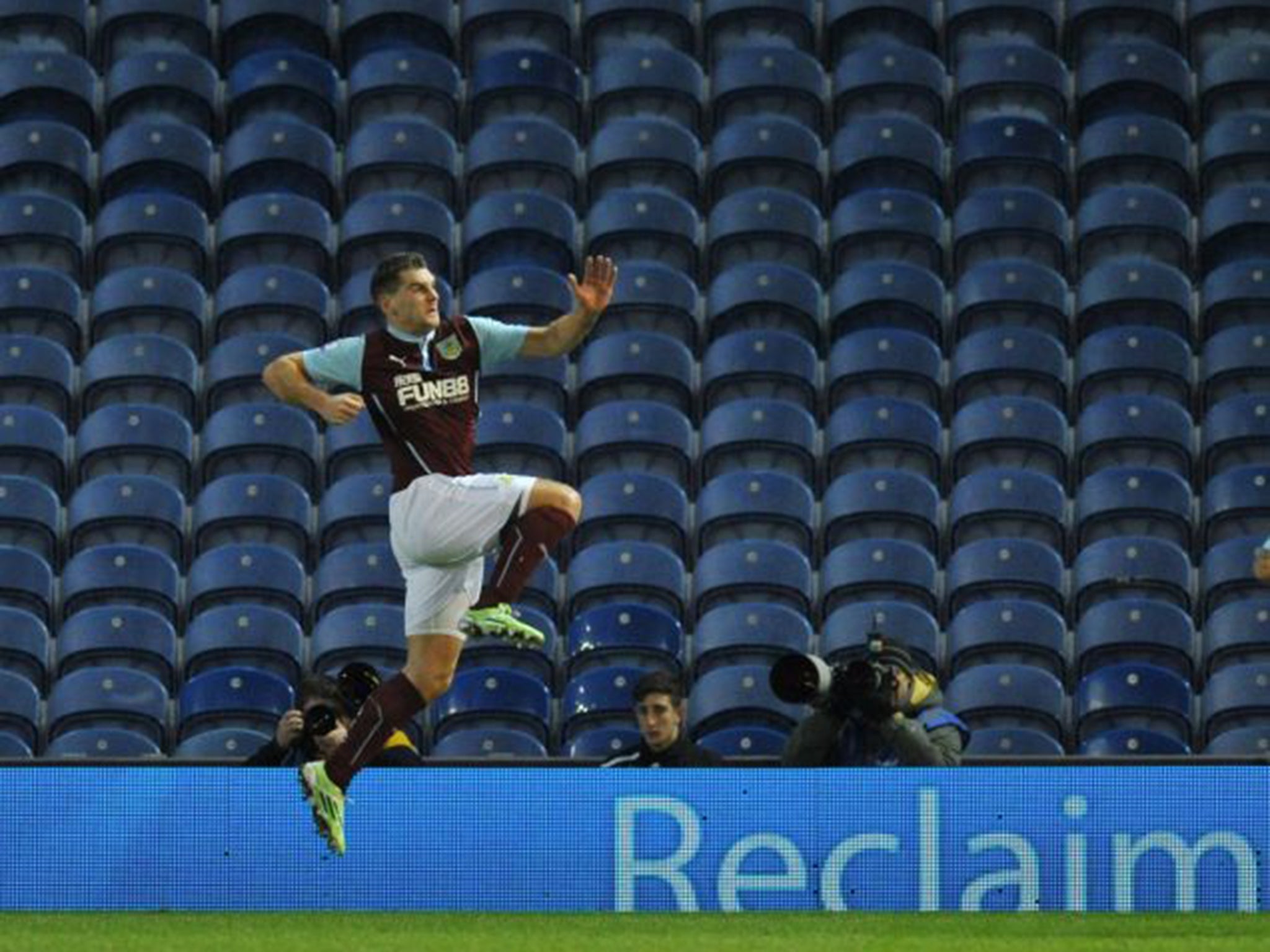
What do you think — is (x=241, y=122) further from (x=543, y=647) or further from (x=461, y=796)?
(x=461, y=796)

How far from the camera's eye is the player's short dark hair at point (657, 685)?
9586mm

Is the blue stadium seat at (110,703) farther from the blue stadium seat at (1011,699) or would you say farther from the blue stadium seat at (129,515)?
the blue stadium seat at (1011,699)

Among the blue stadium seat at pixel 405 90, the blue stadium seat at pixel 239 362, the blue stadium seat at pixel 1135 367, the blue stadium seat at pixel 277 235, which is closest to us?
the blue stadium seat at pixel 1135 367

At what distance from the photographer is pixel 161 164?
14.1 meters

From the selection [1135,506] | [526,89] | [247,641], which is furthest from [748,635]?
[526,89]

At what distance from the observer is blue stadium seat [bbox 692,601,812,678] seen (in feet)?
39.9

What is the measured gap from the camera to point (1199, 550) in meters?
12.7

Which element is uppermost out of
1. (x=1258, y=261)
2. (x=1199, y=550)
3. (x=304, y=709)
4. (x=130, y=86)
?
(x=130, y=86)

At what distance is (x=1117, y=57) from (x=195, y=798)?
683 centimetres

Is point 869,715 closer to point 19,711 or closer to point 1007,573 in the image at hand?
point 1007,573

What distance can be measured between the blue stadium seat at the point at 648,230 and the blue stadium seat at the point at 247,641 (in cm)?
261

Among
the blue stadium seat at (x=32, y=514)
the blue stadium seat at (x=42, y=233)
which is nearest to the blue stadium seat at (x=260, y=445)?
the blue stadium seat at (x=32, y=514)

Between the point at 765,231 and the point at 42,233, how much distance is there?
3407mm

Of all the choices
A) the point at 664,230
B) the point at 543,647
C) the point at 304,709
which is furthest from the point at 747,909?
the point at 664,230
